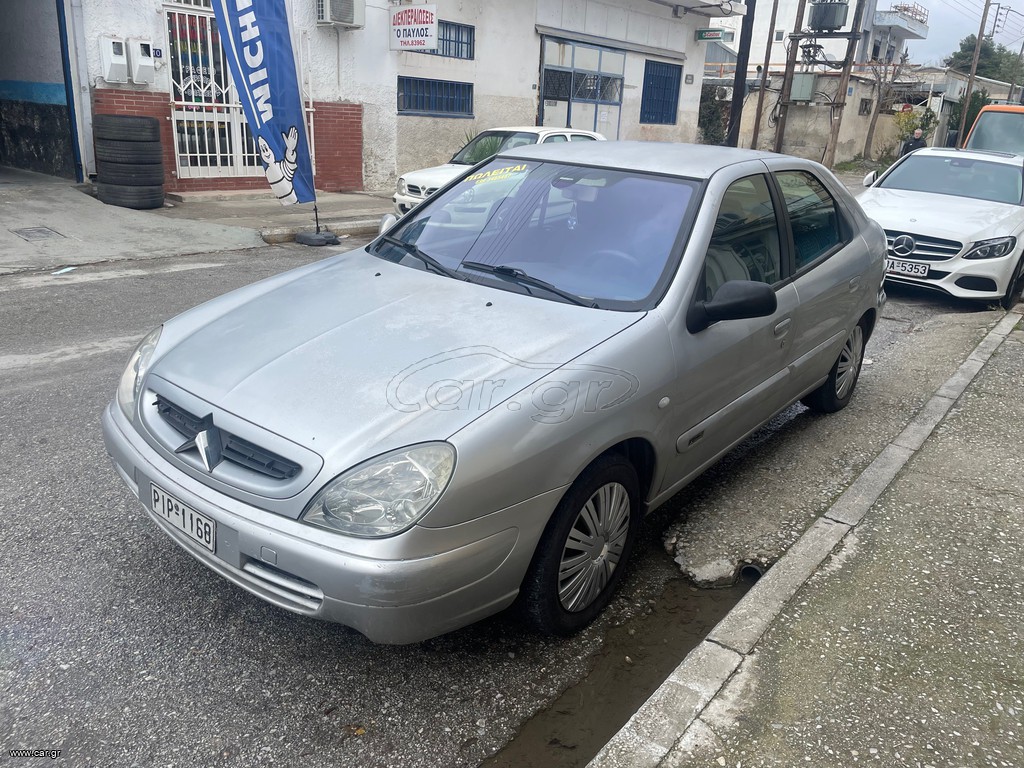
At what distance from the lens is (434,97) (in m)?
16.8

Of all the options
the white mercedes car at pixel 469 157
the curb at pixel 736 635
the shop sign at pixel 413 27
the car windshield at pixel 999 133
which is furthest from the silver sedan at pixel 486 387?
the car windshield at pixel 999 133

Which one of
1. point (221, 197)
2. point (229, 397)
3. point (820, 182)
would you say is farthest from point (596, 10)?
point (229, 397)

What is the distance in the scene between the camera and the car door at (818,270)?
13.4 feet

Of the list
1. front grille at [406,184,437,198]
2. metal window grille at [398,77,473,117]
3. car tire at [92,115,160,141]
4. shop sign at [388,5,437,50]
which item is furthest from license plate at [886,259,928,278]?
metal window grille at [398,77,473,117]

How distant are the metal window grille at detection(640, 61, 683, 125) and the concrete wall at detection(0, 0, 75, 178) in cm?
1514

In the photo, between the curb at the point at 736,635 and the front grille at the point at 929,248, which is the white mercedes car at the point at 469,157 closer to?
the front grille at the point at 929,248

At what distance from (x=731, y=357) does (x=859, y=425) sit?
83.4 inches

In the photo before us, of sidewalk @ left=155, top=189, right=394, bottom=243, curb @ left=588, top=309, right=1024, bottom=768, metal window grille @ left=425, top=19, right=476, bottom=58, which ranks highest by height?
metal window grille @ left=425, top=19, right=476, bottom=58

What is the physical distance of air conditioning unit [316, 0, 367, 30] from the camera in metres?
13.9

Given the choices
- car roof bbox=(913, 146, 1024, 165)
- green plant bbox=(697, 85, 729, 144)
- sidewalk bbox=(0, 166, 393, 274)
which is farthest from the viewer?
green plant bbox=(697, 85, 729, 144)

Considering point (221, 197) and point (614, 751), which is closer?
point (614, 751)

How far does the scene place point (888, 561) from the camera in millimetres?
3385

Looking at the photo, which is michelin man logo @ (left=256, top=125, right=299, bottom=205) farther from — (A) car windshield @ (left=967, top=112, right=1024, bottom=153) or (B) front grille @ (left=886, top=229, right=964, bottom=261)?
(A) car windshield @ (left=967, top=112, right=1024, bottom=153)

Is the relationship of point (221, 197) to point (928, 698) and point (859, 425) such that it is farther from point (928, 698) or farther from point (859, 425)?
point (928, 698)
